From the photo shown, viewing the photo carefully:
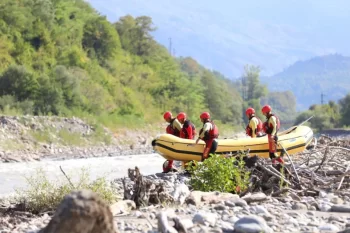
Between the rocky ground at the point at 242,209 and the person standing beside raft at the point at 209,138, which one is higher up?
the person standing beside raft at the point at 209,138

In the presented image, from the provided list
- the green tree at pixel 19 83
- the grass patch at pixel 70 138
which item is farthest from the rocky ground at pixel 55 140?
the green tree at pixel 19 83

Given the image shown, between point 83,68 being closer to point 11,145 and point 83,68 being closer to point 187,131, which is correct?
point 11,145

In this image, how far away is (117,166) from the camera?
2919cm

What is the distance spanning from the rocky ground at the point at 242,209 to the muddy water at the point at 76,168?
9637 mm

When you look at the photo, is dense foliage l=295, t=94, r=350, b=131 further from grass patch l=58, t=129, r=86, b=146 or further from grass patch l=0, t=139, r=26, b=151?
grass patch l=0, t=139, r=26, b=151

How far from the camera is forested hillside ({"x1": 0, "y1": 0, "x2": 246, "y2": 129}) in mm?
47594

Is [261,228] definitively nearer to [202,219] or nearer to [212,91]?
[202,219]

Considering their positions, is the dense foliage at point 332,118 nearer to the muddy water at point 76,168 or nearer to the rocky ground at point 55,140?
the rocky ground at point 55,140

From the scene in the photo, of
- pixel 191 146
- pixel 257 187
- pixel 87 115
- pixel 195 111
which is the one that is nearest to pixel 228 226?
pixel 257 187

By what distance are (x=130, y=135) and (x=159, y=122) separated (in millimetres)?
11307

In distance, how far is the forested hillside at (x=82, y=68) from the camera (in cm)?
4759

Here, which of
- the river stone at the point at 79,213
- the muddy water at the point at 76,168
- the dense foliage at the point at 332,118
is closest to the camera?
the river stone at the point at 79,213

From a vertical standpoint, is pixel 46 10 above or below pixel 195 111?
above

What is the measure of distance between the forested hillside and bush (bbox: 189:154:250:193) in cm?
3098
